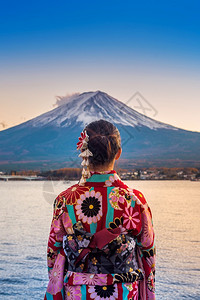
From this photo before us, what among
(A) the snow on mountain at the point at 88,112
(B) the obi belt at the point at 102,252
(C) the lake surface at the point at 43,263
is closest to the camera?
(B) the obi belt at the point at 102,252

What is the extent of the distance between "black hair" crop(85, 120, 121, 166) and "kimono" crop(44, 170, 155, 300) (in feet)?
0.16

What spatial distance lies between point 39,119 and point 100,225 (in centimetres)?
9268

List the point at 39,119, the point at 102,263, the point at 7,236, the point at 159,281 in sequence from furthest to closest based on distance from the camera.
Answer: the point at 39,119 → the point at 7,236 → the point at 159,281 → the point at 102,263

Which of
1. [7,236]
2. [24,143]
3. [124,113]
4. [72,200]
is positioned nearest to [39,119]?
[24,143]

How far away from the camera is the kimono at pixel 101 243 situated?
52.4 inches

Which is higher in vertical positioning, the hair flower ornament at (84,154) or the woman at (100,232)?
the hair flower ornament at (84,154)

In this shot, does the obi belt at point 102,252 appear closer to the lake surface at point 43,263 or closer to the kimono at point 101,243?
the kimono at point 101,243

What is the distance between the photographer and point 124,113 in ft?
245

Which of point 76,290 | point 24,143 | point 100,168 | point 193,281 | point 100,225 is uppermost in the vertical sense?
point 24,143

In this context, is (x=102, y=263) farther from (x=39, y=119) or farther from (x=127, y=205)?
(x=39, y=119)

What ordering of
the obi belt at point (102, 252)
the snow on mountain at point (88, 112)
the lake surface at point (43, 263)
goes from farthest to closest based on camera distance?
the snow on mountain at point (88, 112), the lake surface at point (43, 263), the obi belt at point (102, 252)

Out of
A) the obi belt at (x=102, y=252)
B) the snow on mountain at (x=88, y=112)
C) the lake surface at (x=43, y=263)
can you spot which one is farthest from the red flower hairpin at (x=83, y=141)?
the snow on mountain at (x=88, y=112)

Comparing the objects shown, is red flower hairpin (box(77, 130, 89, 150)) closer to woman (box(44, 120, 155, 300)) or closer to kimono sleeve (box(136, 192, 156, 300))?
woman (box(44, 120, 155, 300))

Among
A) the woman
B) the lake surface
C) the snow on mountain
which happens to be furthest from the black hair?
the snow on mountain
